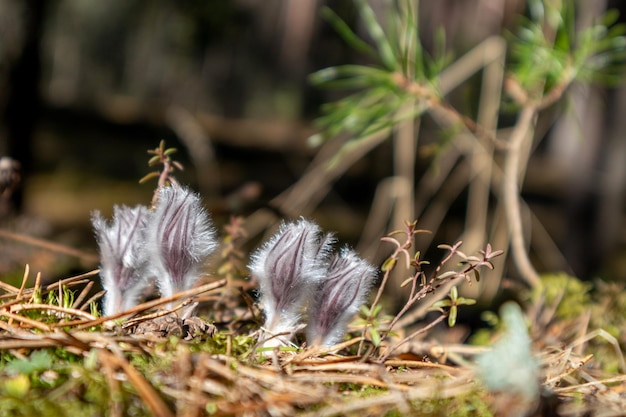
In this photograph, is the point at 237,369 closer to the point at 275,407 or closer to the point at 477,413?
the point at 275,407

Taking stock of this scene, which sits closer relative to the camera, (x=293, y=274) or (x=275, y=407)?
(x=275, y=407)

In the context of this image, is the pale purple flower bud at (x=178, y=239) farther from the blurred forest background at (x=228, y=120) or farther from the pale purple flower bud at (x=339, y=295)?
the blurred forest background at (x=228, y=120)

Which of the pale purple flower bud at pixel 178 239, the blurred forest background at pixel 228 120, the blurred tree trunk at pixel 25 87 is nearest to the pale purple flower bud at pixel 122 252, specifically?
the pale purple flower bud at pixel 178 239

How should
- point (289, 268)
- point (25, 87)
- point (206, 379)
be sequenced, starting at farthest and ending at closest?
point (25, 87) < point (289, 268) < point (206, 379)

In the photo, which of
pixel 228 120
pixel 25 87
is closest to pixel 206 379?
pixel 25 87

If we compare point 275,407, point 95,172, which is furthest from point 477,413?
point 95,172

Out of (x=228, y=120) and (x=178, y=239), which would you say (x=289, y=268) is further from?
(x=228, y=120)

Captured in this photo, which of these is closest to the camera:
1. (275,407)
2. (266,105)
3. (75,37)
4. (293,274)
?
(275,407)

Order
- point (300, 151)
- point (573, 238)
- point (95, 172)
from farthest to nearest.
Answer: point (300, 151) → point (95, 172) → point (573, 238)
